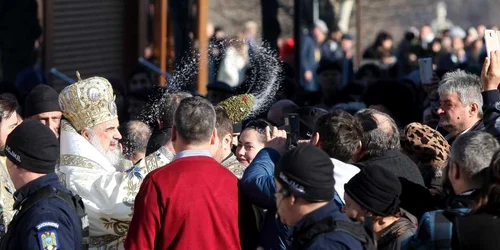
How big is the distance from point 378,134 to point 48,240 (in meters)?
2.37

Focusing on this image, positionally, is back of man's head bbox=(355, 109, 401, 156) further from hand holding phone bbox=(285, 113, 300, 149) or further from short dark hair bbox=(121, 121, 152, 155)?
short dark hair bbox=(121, 121, 152, 155)

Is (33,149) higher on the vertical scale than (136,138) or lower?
higher

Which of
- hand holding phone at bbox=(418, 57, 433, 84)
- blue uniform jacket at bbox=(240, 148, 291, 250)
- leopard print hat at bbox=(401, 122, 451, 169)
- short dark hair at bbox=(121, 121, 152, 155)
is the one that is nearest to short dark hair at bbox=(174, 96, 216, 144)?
blue uniform jacket at bbox=(240, 148, 291, 250)

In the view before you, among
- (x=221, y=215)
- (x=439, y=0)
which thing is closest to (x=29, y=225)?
(x=221, y=215)

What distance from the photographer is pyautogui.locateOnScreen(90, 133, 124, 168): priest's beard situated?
7.02 metres

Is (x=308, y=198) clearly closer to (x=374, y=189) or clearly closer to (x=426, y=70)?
(x=374, y=189)

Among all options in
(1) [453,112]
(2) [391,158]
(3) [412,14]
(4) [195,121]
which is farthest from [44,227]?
(3) [412,14]

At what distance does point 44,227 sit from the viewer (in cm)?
568

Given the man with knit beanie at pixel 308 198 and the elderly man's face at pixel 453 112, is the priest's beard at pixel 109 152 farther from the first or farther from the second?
the elderly man's face at pixel 453 112

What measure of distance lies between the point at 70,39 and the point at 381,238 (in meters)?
9.94

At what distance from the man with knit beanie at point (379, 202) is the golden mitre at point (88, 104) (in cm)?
186

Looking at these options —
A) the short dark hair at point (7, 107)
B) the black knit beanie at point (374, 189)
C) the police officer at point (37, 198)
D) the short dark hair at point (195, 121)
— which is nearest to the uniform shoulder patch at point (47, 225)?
the police officer at point (37, 198)

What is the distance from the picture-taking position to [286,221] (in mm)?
5160

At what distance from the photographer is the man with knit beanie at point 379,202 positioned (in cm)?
591
